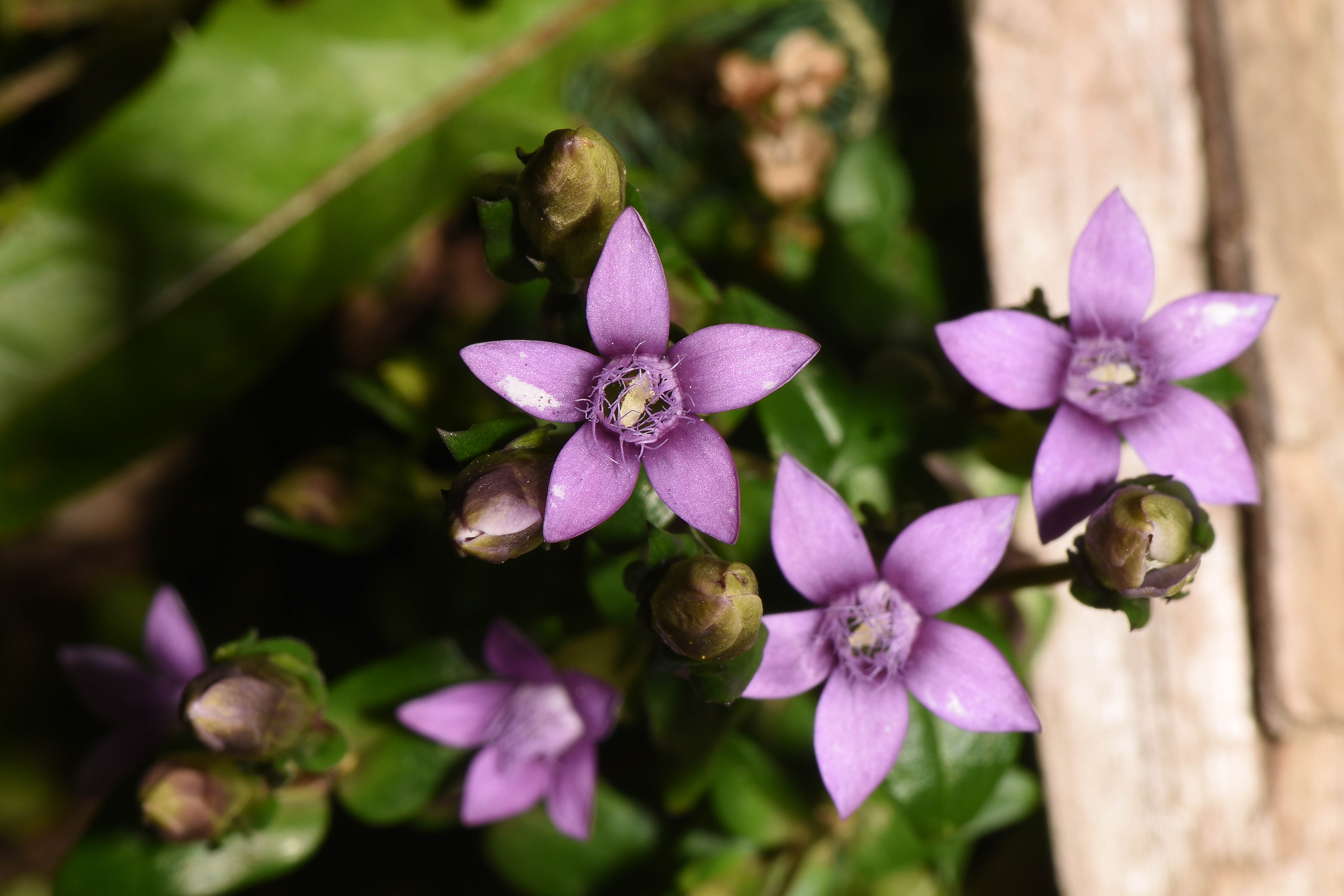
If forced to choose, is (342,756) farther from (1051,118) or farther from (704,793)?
(1051,118)

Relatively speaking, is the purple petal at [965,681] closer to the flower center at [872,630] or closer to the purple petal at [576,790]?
the flower center at [872,630]

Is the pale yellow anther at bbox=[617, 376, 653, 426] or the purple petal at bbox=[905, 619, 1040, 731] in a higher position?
the pale yellow anther at bbox=[617, 376, 653, 426]

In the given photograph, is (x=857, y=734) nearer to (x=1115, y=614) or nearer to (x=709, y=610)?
(x=709, y=610)

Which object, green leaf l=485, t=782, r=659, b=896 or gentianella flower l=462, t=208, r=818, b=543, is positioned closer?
gentianella flower l=462, t=208, r=818, b=543

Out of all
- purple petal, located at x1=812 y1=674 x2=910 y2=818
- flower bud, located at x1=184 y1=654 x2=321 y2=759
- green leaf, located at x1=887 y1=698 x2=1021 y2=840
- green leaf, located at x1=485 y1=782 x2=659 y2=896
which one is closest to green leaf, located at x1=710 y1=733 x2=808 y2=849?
green leaf, located at x1=485 y1=782 x2=659 y2=896

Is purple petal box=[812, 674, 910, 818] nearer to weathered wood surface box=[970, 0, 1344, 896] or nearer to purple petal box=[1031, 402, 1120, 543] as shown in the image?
purple petal box=[1031, 402, 1120, 543]

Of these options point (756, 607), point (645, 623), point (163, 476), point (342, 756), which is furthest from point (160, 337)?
point (756, 607)
